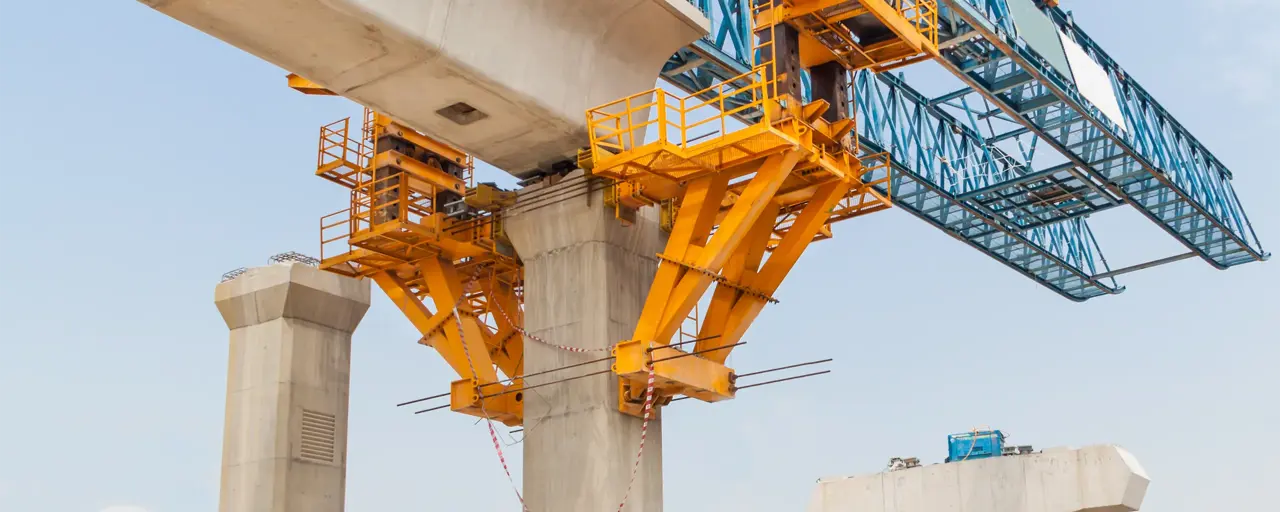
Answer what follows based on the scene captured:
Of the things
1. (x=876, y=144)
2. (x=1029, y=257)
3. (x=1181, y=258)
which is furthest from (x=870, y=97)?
(x=1181, y=258)

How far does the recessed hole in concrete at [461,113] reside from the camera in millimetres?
20875

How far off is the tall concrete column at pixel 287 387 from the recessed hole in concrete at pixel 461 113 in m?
7.61

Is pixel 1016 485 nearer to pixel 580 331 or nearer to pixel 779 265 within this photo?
pixel 779 265

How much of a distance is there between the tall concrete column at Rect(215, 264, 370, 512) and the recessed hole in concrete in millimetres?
7605

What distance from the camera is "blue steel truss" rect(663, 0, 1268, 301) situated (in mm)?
28359

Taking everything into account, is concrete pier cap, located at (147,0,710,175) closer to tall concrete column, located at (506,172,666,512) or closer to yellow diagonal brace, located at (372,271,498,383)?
tall concrete column, located at (506,172,666,512)

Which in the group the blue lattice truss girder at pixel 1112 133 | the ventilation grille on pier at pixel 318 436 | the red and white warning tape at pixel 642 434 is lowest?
the red and white warning tape at pixel 642 434

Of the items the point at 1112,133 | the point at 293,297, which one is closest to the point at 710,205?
the point at 293,297

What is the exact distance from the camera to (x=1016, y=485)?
29.4 m

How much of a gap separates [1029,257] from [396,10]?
24964mm

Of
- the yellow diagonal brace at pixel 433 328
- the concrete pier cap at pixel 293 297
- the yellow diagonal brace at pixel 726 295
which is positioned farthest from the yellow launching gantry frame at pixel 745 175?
the concrete pier cap at pixel 293 297

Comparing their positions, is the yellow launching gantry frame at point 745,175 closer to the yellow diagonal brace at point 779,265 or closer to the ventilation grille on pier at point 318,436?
the yellow diagonal brace at point 779,265

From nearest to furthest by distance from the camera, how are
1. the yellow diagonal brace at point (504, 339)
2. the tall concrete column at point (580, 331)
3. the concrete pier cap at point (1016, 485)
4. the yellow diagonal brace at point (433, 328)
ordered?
the tall concrete column at point (580, 331), the yellow diagonal brace at point (433, 328), the yellow diagonal brace at point (504, 339), the concrete pier cap at point (1016, 485)

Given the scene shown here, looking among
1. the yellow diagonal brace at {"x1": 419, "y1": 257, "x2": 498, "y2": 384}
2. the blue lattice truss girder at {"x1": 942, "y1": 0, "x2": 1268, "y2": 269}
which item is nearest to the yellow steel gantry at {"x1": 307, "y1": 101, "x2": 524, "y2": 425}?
the yellow diagonal brace at {"x1": 419, "y1": 257, "x2": 498, "y2": 384}
